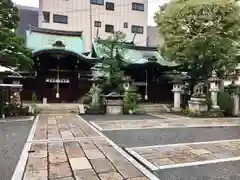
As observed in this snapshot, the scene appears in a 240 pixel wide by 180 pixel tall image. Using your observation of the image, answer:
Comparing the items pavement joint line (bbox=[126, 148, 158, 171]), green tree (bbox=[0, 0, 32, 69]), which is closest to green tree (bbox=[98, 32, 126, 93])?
green tree (bbox=[0, 0, 32, 69])

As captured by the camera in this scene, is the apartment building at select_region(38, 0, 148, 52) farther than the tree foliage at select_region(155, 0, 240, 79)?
Yes

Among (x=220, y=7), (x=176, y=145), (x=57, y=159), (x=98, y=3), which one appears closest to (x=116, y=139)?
(x=176, y=145)

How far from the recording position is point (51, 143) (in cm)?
649

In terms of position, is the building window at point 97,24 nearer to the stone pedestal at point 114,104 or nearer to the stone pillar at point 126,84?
the stone pillar at point 126,84

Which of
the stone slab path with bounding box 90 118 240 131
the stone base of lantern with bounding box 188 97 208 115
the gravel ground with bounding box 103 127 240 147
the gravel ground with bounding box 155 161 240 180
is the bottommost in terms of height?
the gravel ground with bounding box 155 161 240 180

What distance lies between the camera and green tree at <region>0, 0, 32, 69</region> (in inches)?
504

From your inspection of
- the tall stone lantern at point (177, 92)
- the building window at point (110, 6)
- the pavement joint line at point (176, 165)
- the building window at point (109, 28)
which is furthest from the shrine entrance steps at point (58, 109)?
the building window at point (110, 6)

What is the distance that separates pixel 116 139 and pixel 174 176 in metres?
3.19

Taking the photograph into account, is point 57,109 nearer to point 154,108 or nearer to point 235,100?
point 154,108

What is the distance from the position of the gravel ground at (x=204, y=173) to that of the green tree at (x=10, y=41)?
1135 centimetres

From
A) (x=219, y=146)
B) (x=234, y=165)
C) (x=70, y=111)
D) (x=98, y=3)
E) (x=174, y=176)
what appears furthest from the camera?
(x=98, y=3)

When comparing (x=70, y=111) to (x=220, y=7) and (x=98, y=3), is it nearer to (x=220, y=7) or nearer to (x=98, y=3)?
(x=220, y=7)

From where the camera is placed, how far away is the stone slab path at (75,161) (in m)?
4.05

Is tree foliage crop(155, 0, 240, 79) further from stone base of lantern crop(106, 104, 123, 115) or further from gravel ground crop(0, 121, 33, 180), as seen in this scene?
gravel ground crop(0, 121, 33, 180)
